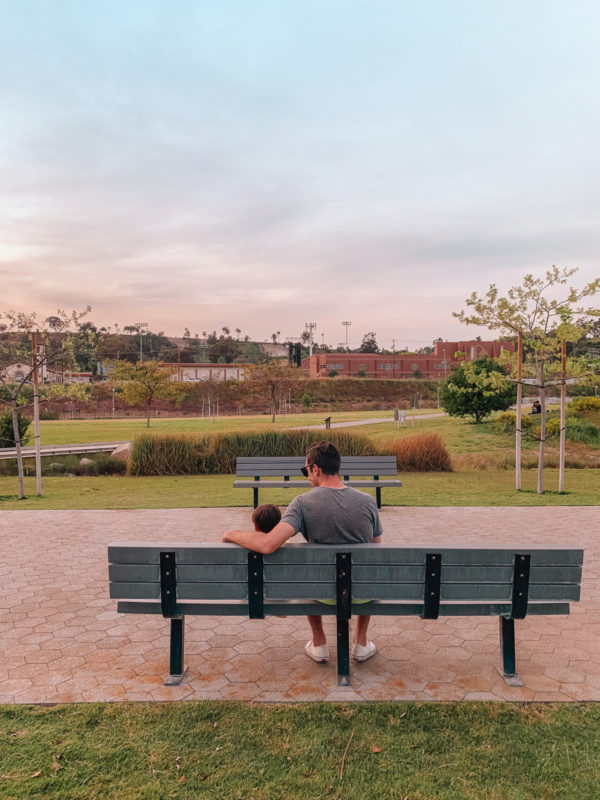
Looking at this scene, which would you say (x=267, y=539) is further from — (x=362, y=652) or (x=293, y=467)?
(x=293, y=467)

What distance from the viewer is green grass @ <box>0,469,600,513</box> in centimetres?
1022

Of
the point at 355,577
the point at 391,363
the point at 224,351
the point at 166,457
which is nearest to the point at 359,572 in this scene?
the point at 355,577

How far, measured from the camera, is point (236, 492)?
1177cm

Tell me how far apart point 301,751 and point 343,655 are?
2.60 ft

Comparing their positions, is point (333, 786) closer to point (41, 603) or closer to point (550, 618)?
point (550, 618)

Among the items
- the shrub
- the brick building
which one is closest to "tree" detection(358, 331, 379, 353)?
the brick building

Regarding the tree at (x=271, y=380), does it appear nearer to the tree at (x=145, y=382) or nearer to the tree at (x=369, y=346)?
the tree at (x=145, y=382)

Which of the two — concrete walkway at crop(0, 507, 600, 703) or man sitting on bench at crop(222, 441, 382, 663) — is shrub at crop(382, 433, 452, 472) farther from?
man sitting on bench at crop(222, 441, 382, 663)

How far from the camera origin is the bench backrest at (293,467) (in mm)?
8898

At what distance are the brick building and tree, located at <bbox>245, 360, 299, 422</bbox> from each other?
2216 inches

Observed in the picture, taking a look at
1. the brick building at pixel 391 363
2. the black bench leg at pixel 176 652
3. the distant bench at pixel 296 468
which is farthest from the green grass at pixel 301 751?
the brick building at pixel 391 363

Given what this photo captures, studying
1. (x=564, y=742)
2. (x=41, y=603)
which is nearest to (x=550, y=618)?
(x=564, y=742)

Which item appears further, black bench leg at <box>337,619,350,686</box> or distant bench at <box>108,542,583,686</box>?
black bench leg at <box>337,619,350,686</box>

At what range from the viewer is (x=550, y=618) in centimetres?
465
